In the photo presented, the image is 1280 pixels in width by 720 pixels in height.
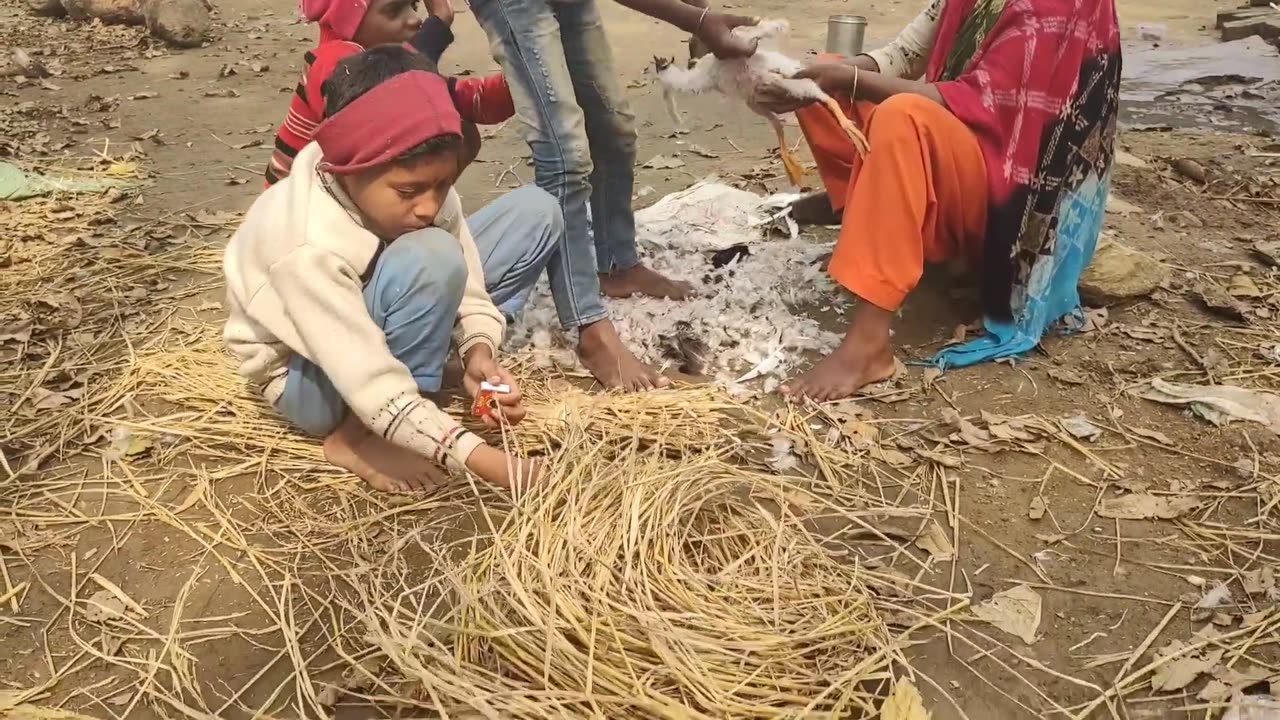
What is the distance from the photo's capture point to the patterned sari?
2.36 metres

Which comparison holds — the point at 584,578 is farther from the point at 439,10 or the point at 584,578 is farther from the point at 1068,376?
the point at 439,10

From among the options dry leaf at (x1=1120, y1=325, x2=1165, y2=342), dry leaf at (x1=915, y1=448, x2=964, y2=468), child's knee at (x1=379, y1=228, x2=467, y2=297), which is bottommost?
dry leaf at (x1=1120, y1=325, x2=1165, y2=342)

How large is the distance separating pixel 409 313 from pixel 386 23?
966 mm

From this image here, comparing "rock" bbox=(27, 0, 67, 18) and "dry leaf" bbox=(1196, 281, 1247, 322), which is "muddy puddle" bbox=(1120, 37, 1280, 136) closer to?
"dry leaf" bbox=(1196, 281, 1247, 322)

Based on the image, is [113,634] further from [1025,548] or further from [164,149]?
[164,149]

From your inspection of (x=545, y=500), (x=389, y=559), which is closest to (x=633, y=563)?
(x=545, y=500)

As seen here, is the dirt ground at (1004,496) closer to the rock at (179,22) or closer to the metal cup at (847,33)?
the metal cup at (847,33)

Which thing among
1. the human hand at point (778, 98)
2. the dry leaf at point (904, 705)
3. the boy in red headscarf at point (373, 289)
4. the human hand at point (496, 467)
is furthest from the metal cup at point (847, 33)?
the dry leaf at point (904, 705)

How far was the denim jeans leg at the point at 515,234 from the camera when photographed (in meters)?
2.39

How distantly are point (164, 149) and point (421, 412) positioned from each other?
3.74 m

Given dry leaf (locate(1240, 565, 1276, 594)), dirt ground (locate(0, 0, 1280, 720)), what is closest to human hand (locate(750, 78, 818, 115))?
dirt ground (locate(0, 0, 1280, 720))

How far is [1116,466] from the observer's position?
7.07 ft

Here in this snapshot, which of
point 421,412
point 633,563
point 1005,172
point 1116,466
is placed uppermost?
point 1005,172

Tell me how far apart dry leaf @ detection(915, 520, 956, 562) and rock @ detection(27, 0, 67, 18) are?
358 inches
